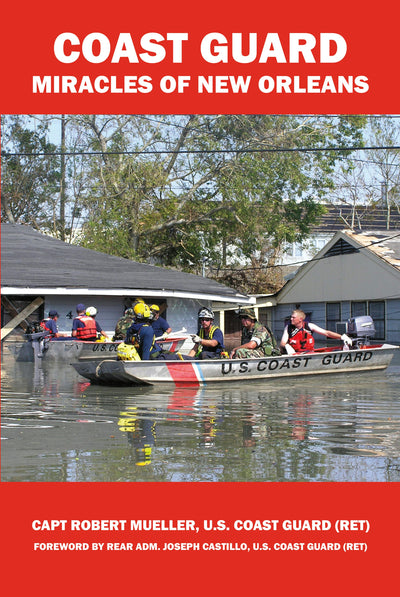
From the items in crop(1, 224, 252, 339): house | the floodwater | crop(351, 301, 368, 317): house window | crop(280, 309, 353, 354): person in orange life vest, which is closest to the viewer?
the floodwater

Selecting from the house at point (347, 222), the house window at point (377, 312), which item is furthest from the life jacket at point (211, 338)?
the house at point (347, 222)

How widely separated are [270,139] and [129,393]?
78.1ft

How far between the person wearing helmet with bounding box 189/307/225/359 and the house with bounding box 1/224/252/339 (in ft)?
30.5

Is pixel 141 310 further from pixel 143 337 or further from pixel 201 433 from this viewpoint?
pixel 201 433

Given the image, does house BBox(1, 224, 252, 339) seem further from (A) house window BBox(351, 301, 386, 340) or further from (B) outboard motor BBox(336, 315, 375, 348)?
(B) outboard motor BBox(336, 315, 375, 348)

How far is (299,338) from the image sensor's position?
58.8 ft

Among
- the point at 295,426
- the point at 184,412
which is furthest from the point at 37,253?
the point at 295,426

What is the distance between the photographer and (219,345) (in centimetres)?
1664

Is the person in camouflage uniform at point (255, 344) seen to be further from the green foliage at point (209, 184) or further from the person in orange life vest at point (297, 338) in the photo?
the green foliage at point (209, 184)

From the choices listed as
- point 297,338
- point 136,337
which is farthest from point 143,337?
point 297,338

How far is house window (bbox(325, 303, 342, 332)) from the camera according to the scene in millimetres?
35344

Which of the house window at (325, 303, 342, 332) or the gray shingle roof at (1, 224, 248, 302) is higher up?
the gray shingle roof at (1, 224, 248, 302)

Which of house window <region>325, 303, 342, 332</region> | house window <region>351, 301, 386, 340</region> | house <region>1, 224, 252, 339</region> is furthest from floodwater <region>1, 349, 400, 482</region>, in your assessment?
house window <region>325, 303, 342, 332</region>

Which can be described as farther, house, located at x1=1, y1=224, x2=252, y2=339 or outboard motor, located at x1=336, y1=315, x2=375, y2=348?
house, located at x1=1, y1=224, x2=252, y2=339
